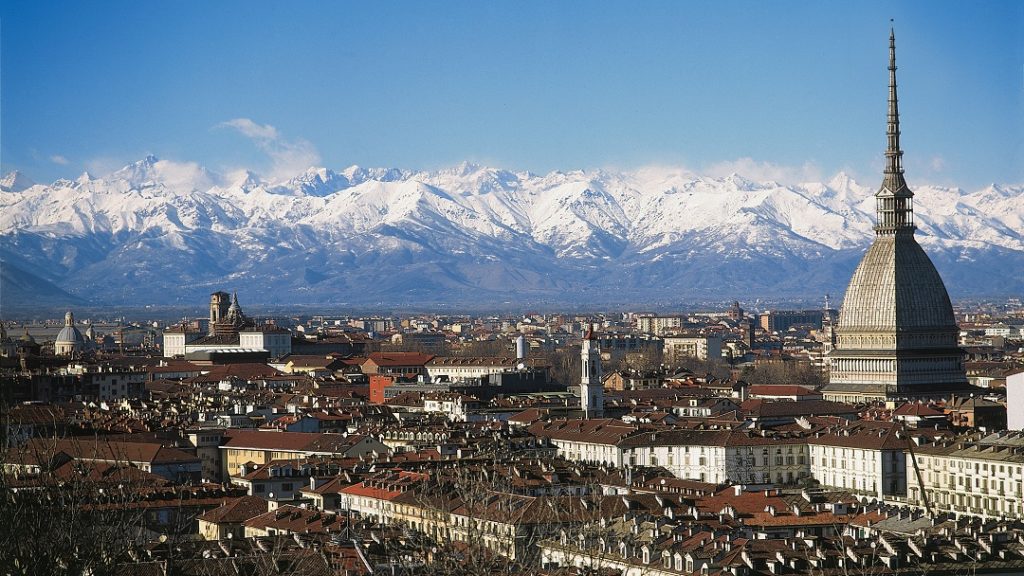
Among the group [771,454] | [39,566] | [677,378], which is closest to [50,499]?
[39,566]

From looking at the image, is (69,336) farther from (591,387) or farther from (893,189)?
(591,387)

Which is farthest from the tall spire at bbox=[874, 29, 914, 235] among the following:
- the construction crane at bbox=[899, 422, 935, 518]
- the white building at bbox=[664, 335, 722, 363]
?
the white building at bbox=[664, 335, 722, 363]

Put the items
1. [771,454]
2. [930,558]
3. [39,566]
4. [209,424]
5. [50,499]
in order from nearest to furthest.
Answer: [39,566] < [50,499] < [930,558] < [771,454] < [209,424]

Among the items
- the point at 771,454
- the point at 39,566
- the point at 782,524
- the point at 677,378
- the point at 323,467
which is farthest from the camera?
the point at 677,378

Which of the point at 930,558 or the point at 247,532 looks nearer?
the point at 930,558

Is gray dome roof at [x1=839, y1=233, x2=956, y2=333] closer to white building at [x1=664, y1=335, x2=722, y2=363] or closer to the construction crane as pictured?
the construction crane

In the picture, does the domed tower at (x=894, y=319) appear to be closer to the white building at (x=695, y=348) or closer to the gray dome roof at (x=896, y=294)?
the gray dome roof at (x=896, y=294)

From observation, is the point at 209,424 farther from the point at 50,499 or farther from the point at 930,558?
the point at 50,499

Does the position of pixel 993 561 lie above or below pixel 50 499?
below
